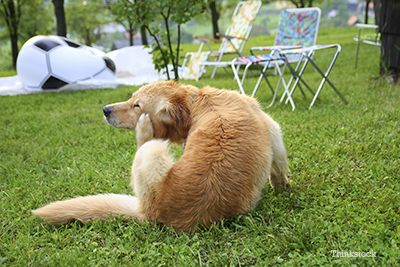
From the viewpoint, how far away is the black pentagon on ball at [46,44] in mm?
7414

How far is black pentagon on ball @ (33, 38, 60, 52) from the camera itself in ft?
24.3

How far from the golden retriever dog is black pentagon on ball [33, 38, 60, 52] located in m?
6.25

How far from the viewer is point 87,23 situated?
1329 inches

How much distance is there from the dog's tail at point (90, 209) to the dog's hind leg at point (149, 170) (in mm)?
151

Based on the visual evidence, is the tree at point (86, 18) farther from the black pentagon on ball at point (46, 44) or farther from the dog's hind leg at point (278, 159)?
the dog's hind leg at point (278, 159)

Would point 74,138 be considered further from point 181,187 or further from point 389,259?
point 389,259

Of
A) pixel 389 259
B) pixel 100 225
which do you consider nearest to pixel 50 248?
pixel 100 225

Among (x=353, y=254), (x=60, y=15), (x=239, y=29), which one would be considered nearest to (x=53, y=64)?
(x=60, y=15)

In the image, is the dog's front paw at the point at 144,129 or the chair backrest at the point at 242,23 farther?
the chair backrest at the point at 242,23

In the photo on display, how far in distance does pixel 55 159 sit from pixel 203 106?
90.2 inches

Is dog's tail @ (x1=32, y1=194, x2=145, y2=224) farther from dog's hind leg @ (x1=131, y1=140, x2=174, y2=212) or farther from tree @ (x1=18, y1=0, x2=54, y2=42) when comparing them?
tree @ (x1=18, y1=0, x2=54, y2=42)

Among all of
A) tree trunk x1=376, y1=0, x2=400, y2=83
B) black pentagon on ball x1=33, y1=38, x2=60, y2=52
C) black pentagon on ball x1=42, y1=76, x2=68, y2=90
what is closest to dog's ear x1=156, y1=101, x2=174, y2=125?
tree trunk x1=376, y1=0, x2=400, y2=83

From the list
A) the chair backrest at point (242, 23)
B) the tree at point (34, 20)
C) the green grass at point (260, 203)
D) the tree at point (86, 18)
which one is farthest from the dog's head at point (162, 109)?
the tree at point (86, 18)

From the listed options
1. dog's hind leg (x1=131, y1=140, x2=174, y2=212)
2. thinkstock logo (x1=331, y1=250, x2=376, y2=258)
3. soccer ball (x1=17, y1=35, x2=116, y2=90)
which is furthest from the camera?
soccer ball (x1=17, y1=35, x2=116, y2=90)
